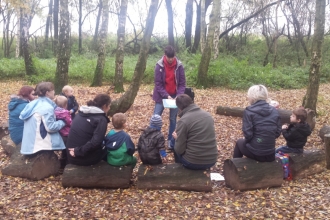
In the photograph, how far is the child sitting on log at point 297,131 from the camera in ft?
16.6

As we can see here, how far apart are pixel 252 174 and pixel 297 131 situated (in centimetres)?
112

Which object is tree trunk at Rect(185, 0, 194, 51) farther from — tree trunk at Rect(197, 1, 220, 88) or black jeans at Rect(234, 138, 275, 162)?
black jeans at Rect(234, 138, 275, 162)

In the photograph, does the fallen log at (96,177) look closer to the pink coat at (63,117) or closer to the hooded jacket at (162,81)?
the pink coat at (63,117)

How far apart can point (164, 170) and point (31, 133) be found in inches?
84.7

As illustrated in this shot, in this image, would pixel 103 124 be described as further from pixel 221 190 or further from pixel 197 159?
pixel 221 190

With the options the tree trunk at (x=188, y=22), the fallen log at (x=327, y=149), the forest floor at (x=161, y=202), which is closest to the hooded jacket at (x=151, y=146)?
the forest floor at (x=161, y=202)

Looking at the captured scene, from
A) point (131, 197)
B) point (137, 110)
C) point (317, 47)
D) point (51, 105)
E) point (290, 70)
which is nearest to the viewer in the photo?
point (131, 197)

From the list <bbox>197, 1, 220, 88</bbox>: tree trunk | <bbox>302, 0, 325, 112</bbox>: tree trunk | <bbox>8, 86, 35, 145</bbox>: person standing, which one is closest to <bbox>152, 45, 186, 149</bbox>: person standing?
<bbox>8, 86, 35, 145</bbox>: person standing

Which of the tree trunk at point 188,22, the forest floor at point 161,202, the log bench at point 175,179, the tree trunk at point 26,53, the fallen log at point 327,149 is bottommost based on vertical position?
the forest floor at point 161,202

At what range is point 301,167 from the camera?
5.10m

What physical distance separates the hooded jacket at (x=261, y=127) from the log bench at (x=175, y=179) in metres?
0.85

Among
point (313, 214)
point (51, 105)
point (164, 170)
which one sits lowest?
point (313, 214)

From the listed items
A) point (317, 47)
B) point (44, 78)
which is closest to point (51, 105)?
point (317, 47)

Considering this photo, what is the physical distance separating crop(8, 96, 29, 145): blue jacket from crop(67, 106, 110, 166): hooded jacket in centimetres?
136
